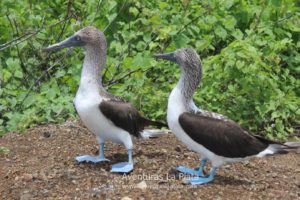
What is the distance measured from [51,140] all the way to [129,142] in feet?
4.12

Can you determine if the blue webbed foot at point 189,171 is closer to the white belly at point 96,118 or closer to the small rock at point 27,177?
the white belly at point 96,118

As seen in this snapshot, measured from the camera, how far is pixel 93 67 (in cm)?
630

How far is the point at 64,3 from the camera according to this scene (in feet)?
33.5

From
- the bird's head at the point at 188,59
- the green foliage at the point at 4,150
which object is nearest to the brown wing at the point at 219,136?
the bird's head at the point at 188,59

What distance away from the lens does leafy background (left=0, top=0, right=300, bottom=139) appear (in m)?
8.09

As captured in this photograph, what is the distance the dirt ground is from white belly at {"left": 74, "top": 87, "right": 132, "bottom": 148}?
0.30 meters

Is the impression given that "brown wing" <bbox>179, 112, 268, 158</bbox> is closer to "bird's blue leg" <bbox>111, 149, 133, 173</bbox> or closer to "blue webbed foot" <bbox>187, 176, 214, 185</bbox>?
"blue webbed foot" <bbox>187, 176, 214, 185</bbox>

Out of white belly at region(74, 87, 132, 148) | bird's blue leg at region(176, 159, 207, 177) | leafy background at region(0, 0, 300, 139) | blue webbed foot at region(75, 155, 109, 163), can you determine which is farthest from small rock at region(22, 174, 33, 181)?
leafy background at region(0, 0, 300, 139)

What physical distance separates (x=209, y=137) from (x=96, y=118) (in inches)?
39.8

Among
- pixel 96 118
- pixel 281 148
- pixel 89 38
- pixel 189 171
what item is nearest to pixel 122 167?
pixel 96 118

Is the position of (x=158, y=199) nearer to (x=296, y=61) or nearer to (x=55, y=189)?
(x=55, y=189)

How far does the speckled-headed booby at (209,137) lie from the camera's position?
5895 mm

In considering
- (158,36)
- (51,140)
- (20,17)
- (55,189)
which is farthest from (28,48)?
(55,189)

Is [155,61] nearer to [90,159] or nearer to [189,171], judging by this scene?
[90,159]
